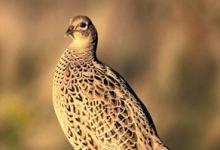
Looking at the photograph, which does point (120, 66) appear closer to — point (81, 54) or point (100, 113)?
point (81, 54)

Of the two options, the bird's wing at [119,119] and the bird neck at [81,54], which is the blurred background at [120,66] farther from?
the bird's wing at [119,119]

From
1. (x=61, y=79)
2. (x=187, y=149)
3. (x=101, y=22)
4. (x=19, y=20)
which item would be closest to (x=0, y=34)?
(x=19, y=20)

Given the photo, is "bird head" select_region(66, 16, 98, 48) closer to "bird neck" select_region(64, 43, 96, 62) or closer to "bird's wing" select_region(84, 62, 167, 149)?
"bird neck" select_region(64, 43, 96, 62)

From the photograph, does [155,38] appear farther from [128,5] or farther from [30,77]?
[30,77]

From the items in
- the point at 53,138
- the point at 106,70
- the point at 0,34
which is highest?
the point at 106,70

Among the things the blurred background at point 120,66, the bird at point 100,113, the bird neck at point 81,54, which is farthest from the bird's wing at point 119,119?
the blurred background at point 120,66

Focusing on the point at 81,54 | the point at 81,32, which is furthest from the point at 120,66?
the point at 81,32

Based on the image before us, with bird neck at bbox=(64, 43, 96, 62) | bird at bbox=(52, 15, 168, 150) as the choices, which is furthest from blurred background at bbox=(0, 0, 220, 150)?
bird at bbox=(52, 15, 168, 150)
